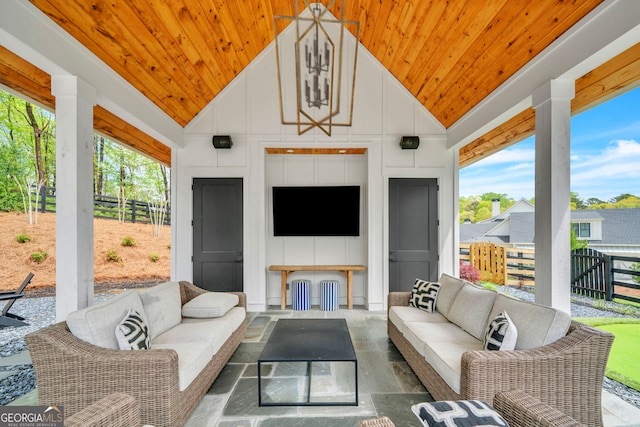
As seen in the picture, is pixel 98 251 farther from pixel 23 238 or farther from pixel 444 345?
pixel 444 345

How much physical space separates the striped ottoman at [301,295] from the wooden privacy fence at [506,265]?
4790mm

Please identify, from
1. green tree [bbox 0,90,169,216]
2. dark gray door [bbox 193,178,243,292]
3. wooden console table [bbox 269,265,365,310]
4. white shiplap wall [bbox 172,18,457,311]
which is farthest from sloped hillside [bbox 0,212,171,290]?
wooden console table [bbox 269,265,365,310]

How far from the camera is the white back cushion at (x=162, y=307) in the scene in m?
2.52

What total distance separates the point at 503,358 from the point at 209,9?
4.32 m

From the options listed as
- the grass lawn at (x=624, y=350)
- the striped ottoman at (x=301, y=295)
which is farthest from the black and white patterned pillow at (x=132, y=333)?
the grass lawn at (x=624, y=350)

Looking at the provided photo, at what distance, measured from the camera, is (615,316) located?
4.22 metres

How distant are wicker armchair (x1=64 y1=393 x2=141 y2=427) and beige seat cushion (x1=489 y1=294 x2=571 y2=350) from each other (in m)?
2.35

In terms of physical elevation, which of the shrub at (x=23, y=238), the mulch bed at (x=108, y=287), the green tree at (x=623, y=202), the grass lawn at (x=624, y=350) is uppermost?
the green tree at (x=623, y=202)

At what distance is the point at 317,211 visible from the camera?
16.3 feet

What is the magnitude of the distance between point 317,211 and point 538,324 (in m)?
3.51

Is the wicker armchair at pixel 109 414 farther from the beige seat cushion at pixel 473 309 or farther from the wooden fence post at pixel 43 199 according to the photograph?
the wooden fence post at pixel 43 199

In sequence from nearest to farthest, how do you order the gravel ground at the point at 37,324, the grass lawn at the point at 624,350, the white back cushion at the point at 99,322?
the white back cushion at the point at 99,322 < the gravel ground at the point at 37,324 < the grass lawn at the point at 624,350

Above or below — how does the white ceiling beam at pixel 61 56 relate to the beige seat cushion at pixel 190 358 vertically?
above

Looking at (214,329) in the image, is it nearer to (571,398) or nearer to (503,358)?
(503,358)
